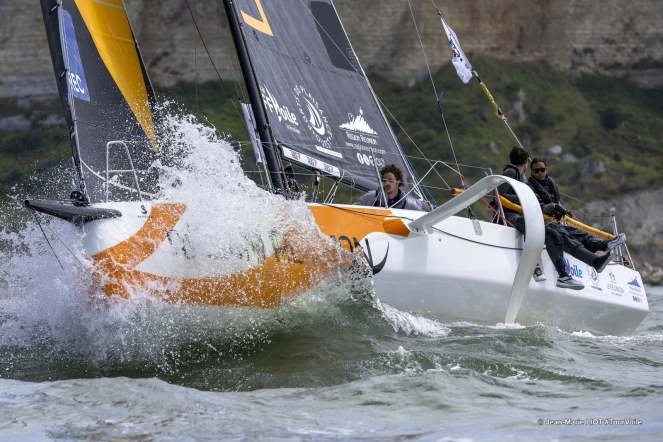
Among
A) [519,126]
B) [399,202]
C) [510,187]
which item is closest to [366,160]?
[399,202]

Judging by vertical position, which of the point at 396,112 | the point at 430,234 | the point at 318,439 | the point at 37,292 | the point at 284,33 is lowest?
the point at 318,439

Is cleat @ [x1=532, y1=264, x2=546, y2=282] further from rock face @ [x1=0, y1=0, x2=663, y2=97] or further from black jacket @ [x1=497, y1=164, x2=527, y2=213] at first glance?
rock face @ [x1=0, y1=0, x2=663, y2=97]

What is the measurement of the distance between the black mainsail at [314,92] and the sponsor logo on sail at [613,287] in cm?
171

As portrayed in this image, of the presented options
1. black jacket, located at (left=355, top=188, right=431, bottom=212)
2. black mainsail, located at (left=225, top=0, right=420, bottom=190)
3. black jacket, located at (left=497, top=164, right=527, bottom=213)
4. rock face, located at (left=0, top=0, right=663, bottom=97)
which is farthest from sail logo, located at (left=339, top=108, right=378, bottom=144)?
rock face, located at (left=0, top=0, right=663, bottom=97)

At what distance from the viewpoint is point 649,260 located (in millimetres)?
24906

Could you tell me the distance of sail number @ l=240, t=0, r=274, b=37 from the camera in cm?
642

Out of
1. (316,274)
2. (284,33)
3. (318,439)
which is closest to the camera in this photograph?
(318,439)

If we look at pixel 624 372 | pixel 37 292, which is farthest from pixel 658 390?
pixel 37 292

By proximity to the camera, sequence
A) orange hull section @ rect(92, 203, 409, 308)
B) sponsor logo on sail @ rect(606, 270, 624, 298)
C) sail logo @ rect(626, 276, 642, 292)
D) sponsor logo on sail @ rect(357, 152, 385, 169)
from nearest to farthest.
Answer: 1. orange hull section @ rect(92, 203, 409, 308)
2. sponsor logo on sail @ rect(606, 270, 624, 298)
3. sponsor logo on sail @ rect(357, 152, 385, 169)
4. sail logo @ rect(626, 276, 642, 292)

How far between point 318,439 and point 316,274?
6.42ft

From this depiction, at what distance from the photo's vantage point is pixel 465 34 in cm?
3312

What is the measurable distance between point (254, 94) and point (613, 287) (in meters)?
3.10

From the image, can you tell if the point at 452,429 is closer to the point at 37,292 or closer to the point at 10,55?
the point at 37,292

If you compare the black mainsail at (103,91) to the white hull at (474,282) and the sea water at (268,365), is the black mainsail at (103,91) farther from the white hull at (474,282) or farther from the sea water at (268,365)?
the white hull at (474,282)
